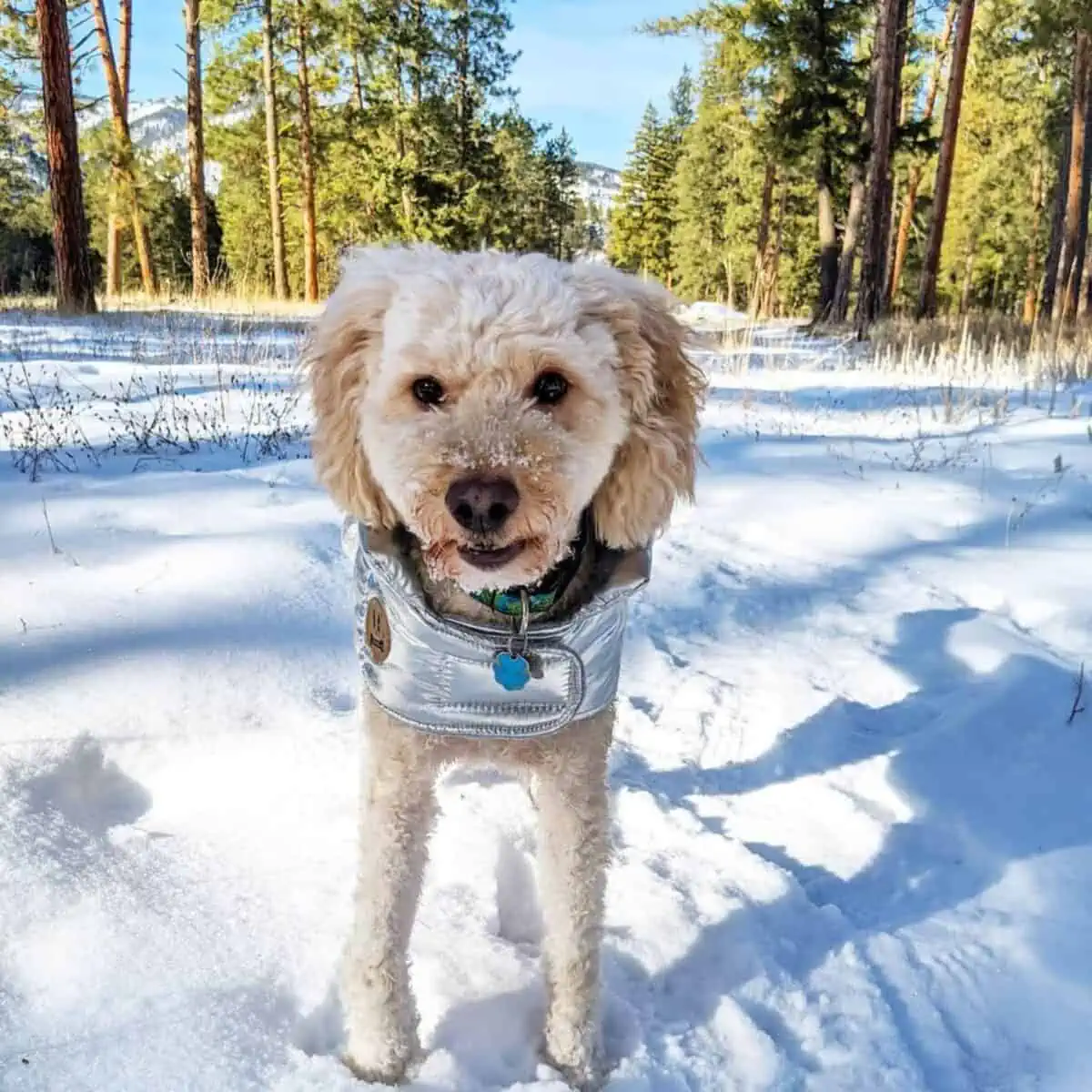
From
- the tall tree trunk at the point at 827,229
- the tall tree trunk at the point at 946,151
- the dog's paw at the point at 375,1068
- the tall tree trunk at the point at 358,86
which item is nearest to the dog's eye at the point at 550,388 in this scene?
the dog's paw at the point at 375,1068

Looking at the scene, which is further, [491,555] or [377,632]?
[377,632]

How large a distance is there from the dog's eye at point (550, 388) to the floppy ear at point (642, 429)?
18cm

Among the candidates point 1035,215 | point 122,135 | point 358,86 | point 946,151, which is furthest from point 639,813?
point 1035,215

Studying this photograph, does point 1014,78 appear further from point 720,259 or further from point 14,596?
point 14,596

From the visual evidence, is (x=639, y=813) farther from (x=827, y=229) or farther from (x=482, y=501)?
(x=827, y=229)

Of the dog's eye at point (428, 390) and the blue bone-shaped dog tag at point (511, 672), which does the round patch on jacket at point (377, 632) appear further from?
the dog's eye at point (428, 390)

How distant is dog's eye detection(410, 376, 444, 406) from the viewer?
188 cm

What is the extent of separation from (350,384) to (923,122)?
65.1ft

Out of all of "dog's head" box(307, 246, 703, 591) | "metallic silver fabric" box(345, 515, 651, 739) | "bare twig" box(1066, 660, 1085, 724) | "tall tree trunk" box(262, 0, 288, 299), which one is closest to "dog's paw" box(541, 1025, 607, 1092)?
"metallic silver fabric" box(345, 515, 651, 739)

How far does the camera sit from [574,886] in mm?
Answer: 1958

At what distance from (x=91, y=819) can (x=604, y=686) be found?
58.9 inches

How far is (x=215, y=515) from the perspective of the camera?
13.7 feet

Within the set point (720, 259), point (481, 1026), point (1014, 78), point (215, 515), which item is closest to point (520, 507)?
point (481, 1026)

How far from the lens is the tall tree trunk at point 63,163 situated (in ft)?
34.0
